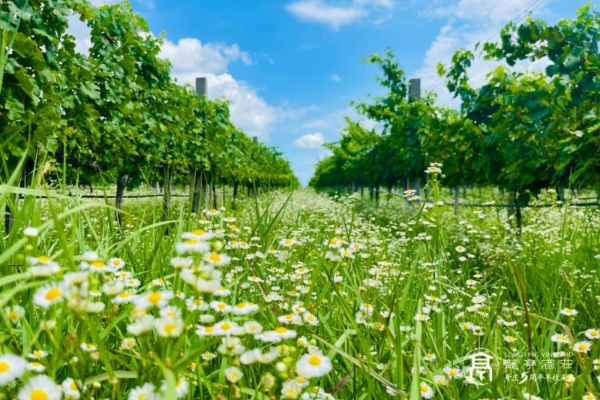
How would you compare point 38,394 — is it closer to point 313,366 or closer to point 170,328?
point 170,328

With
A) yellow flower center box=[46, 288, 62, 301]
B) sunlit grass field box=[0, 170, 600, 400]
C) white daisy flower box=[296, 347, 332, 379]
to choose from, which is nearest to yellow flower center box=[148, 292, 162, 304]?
sunlit grass field box=[0, 170, 600, 400]

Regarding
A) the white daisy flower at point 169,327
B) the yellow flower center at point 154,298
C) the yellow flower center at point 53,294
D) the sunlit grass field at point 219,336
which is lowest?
the sunlit grass field at point 219,336

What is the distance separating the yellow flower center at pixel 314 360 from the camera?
86 centimetres

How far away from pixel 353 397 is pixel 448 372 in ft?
1.11

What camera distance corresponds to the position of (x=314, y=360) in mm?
868

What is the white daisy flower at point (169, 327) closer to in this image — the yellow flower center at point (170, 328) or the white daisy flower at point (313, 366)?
the yellow flower center at point (170, 328)

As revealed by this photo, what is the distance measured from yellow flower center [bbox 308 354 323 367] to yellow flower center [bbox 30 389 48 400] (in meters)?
0.43

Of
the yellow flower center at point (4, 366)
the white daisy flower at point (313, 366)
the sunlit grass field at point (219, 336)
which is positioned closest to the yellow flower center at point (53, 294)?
the sunlit grass field at point (219, 336)

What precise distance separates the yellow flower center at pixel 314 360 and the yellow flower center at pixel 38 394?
434 mm

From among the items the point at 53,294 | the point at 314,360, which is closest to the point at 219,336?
the point at 314,360

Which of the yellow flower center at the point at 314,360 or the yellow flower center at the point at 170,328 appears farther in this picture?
the yellow flower center at the point at 314,360

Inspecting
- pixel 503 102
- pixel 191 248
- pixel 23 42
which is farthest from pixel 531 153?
pixel 191 248

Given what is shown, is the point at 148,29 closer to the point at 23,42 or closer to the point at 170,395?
the point at 23,42

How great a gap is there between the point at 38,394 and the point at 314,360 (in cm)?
45
